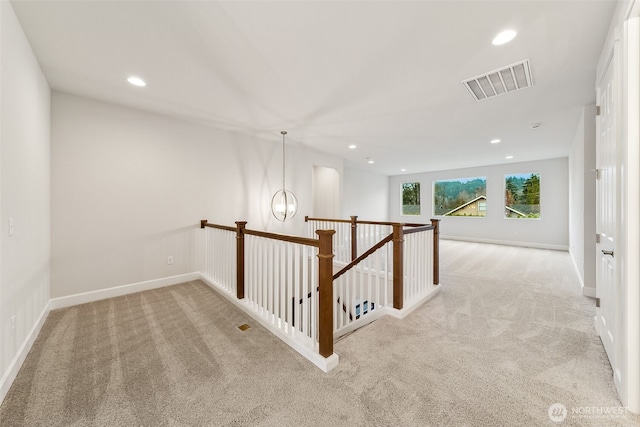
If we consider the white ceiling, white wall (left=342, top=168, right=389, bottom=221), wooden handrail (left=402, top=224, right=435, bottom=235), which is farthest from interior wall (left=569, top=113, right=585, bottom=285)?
white wall (left=342, top=168, right=389, bottom=221)

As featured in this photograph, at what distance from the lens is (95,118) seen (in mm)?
3195

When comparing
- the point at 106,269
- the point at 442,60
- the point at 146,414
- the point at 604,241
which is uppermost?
the point at 442,60

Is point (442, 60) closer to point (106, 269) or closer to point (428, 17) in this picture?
point (428, 17)

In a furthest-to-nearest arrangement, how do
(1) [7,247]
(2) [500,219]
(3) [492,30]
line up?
(2) [500,219], (3) [492,30], (1) [7,247]

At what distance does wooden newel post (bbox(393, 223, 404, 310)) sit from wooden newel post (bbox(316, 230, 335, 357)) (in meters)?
1.14

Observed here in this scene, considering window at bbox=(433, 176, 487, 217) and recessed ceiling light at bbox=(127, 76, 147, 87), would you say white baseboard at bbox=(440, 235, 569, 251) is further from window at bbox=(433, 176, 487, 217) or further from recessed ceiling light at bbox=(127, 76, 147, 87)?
recessed ceiling light at bbox=(127, 76, 147, 87)

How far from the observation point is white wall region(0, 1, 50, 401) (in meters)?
1.68

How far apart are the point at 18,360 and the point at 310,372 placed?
218cm

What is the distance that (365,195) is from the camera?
366 inches

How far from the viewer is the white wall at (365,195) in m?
8.59

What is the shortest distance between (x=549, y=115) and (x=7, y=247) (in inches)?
247

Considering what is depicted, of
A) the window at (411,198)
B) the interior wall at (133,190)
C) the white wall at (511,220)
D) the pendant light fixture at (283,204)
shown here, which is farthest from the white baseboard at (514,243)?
the interior wall at (133,190)

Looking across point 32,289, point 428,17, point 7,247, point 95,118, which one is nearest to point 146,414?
point 7,247

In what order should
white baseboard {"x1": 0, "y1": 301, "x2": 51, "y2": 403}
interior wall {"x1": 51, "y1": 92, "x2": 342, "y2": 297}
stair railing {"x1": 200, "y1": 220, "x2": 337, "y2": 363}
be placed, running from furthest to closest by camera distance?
interior wall {"x1": 51, "y1": 92, "x2": 342, "y2": 297}, stair railing {"x1": 200, "y1": 220, "x2": 337, "y2": 363}, white baseboard {"x1": 0, "y1": 301, "x2": 51, "y2": 403}
